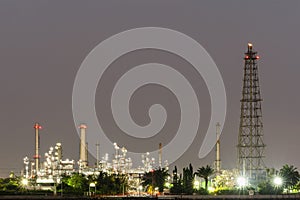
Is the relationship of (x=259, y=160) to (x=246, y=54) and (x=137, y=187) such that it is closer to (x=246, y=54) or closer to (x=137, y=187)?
(x=246, y=54)

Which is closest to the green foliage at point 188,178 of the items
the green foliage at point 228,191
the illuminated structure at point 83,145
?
the green foliage at point 228,191

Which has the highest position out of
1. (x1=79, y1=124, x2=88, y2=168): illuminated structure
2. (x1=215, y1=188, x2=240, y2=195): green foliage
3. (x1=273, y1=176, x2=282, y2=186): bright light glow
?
(x1=79, y1=124, x2=88, y2=168): illuminated structure

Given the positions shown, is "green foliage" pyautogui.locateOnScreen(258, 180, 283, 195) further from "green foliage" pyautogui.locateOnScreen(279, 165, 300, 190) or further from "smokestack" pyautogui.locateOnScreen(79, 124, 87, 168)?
"smokestack" pyautogui.locateOnScreen(79, 124, 87, 168)

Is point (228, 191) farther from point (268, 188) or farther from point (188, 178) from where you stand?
point (188, 178)

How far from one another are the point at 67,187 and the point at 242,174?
30006 mm

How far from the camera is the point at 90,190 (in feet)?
351

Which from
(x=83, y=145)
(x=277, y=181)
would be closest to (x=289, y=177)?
(x=277, y=181)

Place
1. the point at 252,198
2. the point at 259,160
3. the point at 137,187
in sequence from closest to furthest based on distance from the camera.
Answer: the point at 252,198, the point at 259,160, the point at 137,187

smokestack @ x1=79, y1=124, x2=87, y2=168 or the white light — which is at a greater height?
smokestack @ x1=79, y1=124, x2=87, y2=168

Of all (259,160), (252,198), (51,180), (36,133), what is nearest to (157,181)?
(51,180)

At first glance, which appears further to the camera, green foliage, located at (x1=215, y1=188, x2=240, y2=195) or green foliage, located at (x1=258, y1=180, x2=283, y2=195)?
green foliage, located at (x1=215, y1=188, x2=240, y2=195)

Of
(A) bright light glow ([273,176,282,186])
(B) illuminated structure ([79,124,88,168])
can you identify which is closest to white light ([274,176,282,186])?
(A) bright light glow ([273,176,282,186])

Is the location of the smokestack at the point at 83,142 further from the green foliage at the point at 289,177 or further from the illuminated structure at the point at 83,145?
the green foliage at the point at 289,177

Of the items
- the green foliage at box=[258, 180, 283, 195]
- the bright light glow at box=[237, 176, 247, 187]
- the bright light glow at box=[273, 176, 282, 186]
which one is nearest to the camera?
the green foliage at box=[258, 180, 283, 195]
